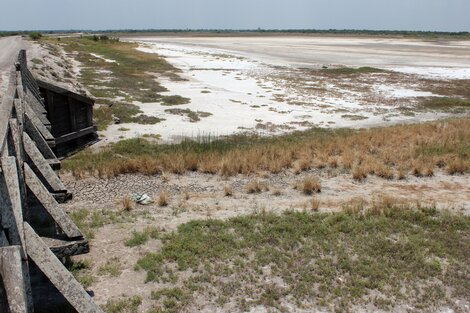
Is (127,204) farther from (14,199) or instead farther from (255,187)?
(14,199)

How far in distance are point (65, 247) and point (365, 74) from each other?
4703cm

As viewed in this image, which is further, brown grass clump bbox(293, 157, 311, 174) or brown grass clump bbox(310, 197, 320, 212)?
brown grass clump bbox(293, 157, 311, 174)

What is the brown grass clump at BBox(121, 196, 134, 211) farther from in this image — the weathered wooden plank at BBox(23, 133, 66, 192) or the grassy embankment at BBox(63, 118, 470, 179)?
the grassy embankment at BBox(63, 118, 470, 179)

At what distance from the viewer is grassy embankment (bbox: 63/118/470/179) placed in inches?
531

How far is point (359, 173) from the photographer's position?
43.7 feet

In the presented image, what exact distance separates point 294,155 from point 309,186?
134 inches

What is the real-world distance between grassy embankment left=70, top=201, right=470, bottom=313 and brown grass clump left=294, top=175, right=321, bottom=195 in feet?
6.46

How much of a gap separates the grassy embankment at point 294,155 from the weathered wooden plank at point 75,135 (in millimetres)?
693

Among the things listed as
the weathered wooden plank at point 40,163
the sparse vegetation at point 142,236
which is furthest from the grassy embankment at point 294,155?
the weathered wooden plank at point 40,163

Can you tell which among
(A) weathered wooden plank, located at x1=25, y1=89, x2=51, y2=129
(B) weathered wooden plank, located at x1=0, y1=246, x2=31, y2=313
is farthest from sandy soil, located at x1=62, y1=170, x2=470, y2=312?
(B) weathered wooden plank, located at x1=0, y1=246, x2=31, y2=313

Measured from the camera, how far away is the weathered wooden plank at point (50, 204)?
640cm

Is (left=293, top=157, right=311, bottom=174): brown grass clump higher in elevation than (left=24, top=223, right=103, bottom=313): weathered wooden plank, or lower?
lower

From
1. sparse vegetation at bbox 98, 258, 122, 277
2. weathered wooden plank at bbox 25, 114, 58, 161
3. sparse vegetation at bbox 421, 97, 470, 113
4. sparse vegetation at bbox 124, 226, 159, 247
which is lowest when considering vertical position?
sparse vegetation at bbox 421, 97, 470, 113

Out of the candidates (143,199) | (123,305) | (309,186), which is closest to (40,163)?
(123,305)
